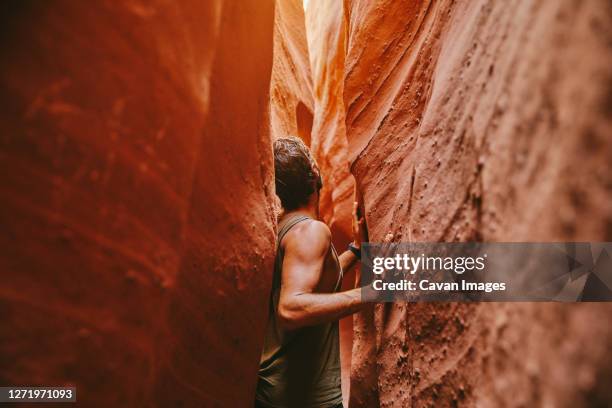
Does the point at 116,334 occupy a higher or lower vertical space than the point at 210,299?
lower

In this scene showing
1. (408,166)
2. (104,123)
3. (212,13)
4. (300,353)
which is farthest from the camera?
(300,353)

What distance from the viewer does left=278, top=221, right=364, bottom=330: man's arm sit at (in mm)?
1938

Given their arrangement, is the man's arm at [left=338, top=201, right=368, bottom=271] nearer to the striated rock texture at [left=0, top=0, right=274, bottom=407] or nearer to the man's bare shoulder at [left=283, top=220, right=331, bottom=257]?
the man's bare shoulder at [left=283, top=220, right=331, bottom=257]

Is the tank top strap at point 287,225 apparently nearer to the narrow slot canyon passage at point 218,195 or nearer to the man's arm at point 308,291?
the man's arm at point 308,291

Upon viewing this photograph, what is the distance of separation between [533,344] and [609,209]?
1.08ft

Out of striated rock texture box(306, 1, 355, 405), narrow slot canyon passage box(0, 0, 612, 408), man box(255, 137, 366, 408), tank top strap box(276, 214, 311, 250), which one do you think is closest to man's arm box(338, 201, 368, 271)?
man box(255, 137, 366, 408)

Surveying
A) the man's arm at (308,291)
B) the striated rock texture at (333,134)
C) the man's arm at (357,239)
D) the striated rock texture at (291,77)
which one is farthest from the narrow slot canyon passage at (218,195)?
the striated rock texture at (333,134)

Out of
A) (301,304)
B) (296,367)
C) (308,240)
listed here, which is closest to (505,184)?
(301,304)

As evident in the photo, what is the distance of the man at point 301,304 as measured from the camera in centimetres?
197

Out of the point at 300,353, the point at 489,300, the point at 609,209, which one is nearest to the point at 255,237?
the point at 300,353

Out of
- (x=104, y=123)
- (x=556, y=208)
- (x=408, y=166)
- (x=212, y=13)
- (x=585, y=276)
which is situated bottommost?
(x=585, y=276)

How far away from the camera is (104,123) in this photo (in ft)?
3.89

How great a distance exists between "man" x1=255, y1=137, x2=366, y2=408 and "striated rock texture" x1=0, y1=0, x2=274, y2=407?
0.40 meters

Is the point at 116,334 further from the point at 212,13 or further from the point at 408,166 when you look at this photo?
the point at 408,166
